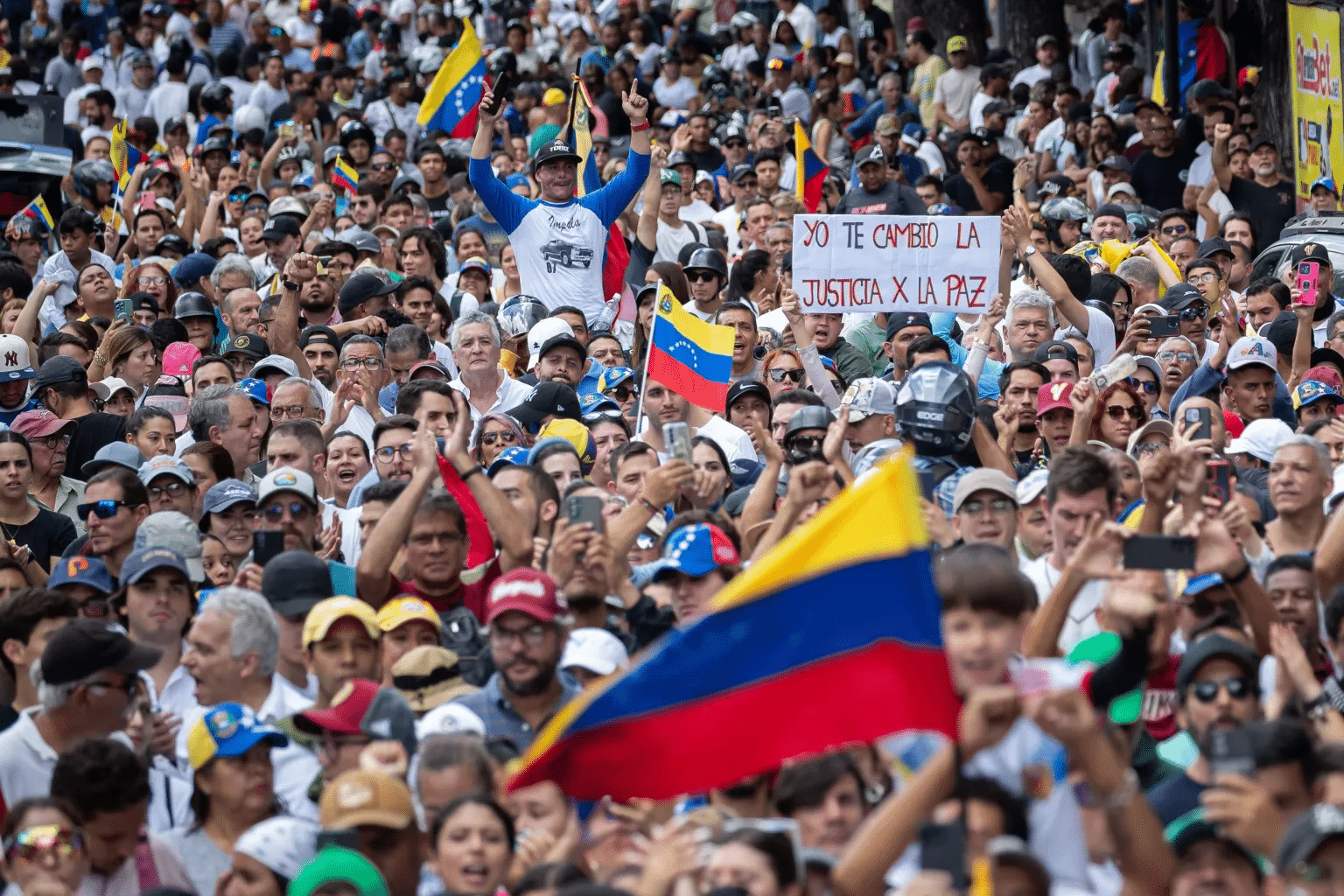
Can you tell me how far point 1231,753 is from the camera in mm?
4785

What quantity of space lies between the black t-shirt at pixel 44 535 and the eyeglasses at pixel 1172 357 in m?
5.19

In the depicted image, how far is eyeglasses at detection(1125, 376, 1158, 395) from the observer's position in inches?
403

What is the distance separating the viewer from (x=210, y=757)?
6086mm

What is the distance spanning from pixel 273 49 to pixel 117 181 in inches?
309

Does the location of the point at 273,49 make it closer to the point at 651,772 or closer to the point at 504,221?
the point at 504,221

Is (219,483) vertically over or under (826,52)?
under

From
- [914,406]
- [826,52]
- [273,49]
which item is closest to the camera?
[914,406]

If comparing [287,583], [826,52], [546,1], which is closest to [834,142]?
[826,52]

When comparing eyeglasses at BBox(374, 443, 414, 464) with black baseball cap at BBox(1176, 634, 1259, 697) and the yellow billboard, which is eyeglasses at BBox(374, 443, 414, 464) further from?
the yellow billboard

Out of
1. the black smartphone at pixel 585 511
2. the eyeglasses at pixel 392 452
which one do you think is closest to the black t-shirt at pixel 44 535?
the eyeglasses at pixel 392 452

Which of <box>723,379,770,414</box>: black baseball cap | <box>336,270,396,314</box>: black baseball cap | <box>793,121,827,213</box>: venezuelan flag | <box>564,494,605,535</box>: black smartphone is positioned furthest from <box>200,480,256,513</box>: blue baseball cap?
<box>793,121,827,213</box>: venezuelan flag

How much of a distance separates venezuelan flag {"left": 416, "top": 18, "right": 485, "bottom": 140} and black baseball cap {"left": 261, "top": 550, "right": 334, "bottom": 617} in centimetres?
1038

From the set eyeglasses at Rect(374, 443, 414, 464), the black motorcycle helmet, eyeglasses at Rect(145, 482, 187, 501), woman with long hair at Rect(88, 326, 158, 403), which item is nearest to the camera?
the black motorcycle helmet

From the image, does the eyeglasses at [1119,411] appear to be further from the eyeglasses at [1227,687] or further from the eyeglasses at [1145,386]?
the eyeglasses at [1227,687]
